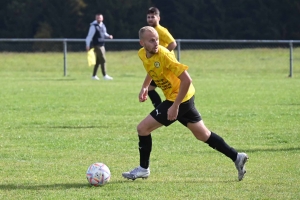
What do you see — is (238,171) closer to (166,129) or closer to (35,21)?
(166,129)

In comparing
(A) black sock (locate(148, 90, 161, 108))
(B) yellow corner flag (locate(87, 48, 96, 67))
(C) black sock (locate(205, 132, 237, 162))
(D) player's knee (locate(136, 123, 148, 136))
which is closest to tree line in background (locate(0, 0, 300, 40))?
(B) yellow corner flag (locate(87, 48, 96, 67))

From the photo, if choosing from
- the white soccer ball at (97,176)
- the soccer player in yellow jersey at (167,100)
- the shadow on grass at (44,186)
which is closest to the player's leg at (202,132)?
the soccer player in yellow jersey at (167,100)

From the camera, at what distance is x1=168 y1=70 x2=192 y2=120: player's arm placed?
6684mm

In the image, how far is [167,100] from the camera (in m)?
7.08

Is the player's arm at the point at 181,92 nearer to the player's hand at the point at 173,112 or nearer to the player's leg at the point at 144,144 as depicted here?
the player's hand at the point at 173,112

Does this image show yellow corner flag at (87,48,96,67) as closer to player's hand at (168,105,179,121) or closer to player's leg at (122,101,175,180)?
player's leg at (122,101,175,180)

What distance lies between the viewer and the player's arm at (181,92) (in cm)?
668

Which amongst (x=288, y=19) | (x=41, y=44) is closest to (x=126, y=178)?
(x=41, y=44)

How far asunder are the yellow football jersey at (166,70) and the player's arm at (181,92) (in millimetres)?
51

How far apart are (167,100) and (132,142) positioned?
289 cm

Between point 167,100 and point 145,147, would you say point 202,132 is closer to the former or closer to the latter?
point 167,100

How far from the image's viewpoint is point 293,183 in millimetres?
6891

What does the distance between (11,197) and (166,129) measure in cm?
534

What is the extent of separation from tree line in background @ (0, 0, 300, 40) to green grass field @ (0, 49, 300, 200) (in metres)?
25.4
